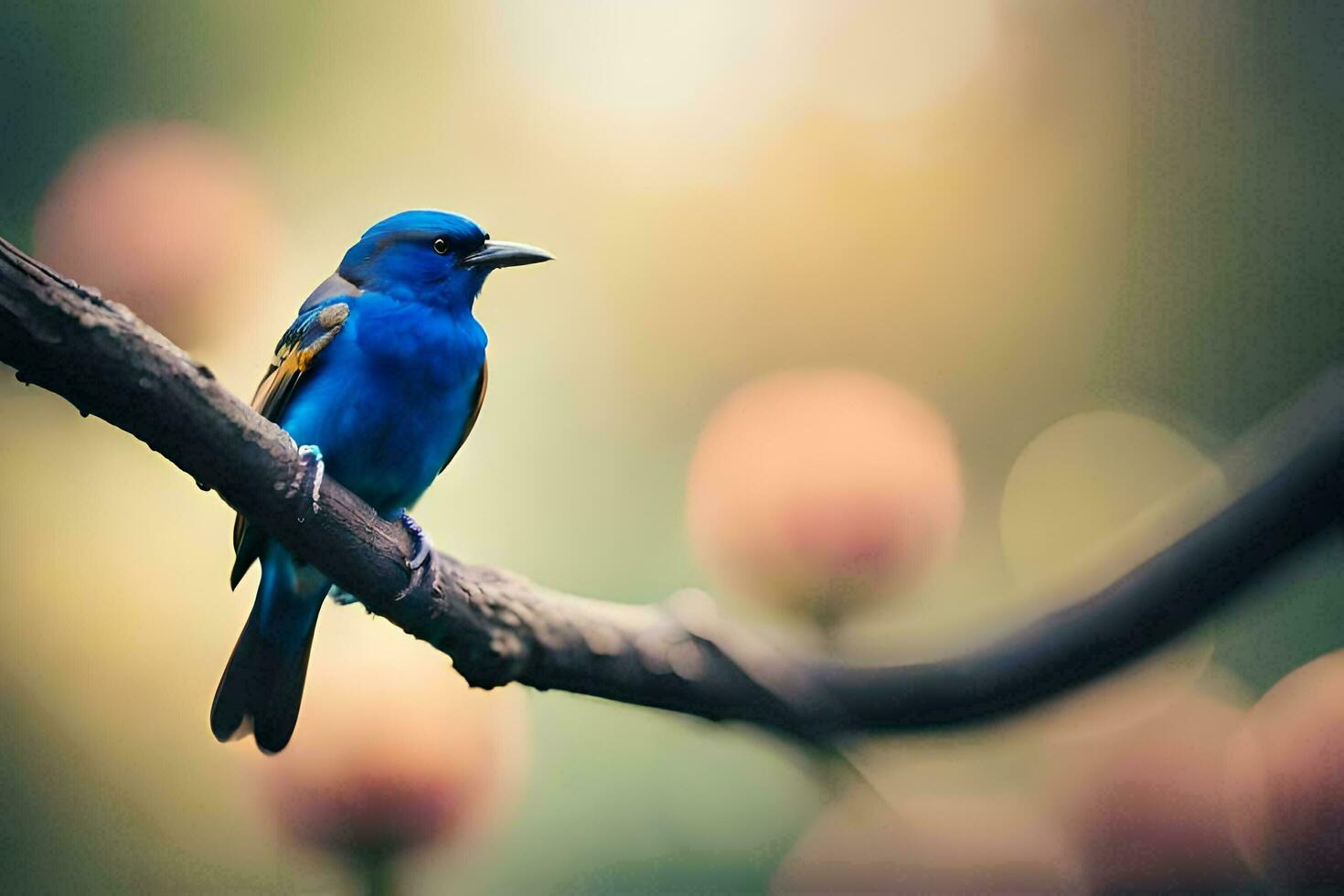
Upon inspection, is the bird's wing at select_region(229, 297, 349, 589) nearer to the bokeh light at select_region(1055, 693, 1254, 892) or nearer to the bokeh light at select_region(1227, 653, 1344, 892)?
the bokeh light at select_region(1055, 693, 1254, 892)

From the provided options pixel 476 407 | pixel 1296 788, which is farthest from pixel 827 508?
pixel 1296 788

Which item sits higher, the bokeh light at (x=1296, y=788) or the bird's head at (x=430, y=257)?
the bird's head at (x=430, y=257)

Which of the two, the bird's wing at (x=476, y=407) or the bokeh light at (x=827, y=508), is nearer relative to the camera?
the bokeh light at (x=827, y=508)

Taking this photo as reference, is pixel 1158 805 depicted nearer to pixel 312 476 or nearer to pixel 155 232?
pixel 312 476

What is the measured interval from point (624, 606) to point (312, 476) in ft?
1.33

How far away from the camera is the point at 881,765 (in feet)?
4.11

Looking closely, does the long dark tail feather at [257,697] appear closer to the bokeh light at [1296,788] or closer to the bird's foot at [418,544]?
the bird's foot at [418,544]

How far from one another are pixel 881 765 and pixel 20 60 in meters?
1.37

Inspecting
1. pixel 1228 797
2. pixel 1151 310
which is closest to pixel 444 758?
pixel 1228 797

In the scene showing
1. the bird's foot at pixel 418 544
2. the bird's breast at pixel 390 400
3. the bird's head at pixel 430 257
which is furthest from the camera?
the bird's head at pixel 430 257

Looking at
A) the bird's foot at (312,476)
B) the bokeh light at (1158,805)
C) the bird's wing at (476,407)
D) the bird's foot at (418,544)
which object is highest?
the bird's wing at (476,407)

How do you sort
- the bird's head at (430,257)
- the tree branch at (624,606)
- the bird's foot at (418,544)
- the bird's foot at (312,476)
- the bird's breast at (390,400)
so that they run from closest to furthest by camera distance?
the tree branch at (624,606) < the bird's foot at (312,476) < the bird's foot at (418,544) < the bird's breast at (390,400) < the bird's head at (430,257)

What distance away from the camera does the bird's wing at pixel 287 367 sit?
1.20 m

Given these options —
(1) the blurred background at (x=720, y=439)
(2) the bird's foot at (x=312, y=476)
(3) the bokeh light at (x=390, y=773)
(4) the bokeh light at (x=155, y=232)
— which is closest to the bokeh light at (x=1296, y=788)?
(1) the blurred background at (x=720, y=439)
